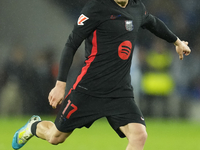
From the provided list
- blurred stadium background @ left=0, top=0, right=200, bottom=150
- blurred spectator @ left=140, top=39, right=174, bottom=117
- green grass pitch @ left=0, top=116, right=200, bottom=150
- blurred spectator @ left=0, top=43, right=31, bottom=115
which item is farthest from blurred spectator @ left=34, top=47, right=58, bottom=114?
blurred spectator @ left=140, top=39, right=174, bottom=117

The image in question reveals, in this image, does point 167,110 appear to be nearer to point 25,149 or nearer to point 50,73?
point 50,73

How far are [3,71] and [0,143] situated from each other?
481 centimetres

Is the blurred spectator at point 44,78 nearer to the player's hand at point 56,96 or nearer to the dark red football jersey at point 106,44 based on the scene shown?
the dark red football jersey at point 106,44

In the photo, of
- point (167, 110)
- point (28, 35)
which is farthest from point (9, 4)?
point (167, 110)

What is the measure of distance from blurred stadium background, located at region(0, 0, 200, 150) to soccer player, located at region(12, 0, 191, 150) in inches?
190

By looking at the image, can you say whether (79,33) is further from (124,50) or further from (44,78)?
(44,78)

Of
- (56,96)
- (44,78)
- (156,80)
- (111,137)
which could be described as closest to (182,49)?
(56,96)

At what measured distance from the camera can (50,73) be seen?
38.6 feet

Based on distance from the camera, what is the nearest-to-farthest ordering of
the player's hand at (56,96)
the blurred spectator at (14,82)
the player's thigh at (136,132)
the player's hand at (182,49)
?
the player's hand at (56,96) → the player's thigh at (136,132) → the player's hand at (182,49) → the blurred spectator at (14,82)

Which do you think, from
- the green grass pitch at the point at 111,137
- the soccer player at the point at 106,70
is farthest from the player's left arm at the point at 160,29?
the green grass pitch at the point at 111,137

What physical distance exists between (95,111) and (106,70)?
45 cm

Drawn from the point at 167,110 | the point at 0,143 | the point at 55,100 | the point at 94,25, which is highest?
the point at 94,25

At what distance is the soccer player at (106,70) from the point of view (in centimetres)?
454

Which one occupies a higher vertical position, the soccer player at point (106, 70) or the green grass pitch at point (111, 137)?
the soccer player at point (106, 70)
